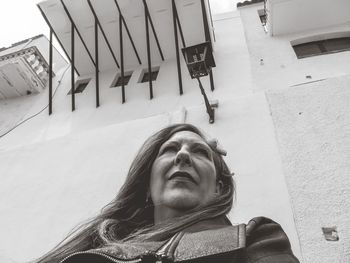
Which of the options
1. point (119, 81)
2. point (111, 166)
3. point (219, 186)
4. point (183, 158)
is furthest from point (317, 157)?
point (119, 81)

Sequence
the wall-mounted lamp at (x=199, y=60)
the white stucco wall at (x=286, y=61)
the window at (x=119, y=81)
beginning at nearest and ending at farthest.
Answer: the wall-mounted lamp at (x=199, y=60), the white stucco wall at (x=286, y=61), the window at (x=119, y=81)

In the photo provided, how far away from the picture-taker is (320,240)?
123 inches

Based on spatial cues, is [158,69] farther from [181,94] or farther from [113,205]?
[113,205]

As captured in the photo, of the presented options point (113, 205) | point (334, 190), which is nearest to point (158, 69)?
point (334, 190)

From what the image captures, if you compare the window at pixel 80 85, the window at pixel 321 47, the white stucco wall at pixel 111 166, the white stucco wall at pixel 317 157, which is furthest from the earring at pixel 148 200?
the window at pixel 80 85

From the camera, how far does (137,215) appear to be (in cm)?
259

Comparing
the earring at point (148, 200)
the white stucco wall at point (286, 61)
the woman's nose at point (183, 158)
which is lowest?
the white stucco wall at point (286, 61)

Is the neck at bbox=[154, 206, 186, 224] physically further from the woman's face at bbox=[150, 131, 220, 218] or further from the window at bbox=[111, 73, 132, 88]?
Answer: the window at bbox=[111, 73, 132, 88]

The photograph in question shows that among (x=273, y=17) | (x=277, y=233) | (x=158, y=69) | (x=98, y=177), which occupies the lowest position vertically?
(x=158, y=69)

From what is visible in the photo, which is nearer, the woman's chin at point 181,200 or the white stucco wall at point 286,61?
the woman's chin at point 181,200

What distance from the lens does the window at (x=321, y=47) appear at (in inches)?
298

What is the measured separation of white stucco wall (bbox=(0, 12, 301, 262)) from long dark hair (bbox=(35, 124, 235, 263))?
1.03 m

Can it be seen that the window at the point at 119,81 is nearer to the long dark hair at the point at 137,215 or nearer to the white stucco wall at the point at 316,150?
the white stucco wall at the point at 316,150

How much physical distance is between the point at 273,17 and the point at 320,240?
5875mm
